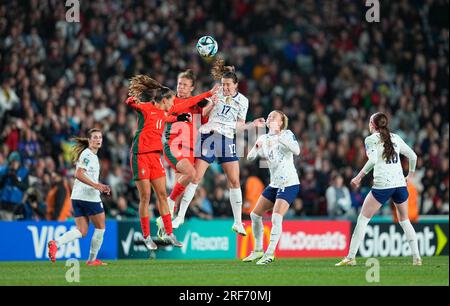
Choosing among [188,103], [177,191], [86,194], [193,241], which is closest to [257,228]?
[177,191]

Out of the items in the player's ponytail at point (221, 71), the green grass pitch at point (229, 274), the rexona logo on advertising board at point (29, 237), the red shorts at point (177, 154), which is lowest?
the green grass pitch at point (229, 274)

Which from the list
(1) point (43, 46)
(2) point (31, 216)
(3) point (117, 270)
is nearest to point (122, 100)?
(1) point (43, 46)

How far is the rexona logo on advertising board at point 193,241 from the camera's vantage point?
21.5 m

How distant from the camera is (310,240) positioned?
2292 cm

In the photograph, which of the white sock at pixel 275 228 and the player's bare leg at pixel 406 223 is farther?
the player's bare leg at pixel 406 223

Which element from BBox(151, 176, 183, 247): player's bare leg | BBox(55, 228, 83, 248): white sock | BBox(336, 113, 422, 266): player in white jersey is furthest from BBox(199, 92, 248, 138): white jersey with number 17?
BBox(55, 228, 83, 248): white sock

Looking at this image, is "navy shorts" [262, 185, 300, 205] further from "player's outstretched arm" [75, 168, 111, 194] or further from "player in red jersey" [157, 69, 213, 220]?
"player's outstretched arm" [75, 168, 111, 194]

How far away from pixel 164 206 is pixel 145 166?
0.70m

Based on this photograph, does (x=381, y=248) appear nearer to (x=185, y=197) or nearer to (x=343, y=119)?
(x=343, y=119)

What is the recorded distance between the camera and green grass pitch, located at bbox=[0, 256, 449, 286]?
1393 centimetres

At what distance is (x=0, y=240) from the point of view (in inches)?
810

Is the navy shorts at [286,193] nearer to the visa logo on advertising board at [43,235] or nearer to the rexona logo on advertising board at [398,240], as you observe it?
the visa logo on advertising board at [43,235]

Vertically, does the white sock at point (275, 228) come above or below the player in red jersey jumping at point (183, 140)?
below

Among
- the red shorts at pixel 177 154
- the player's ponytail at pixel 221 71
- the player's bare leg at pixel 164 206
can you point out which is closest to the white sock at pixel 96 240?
the player's bare leg at pixel 164 206
